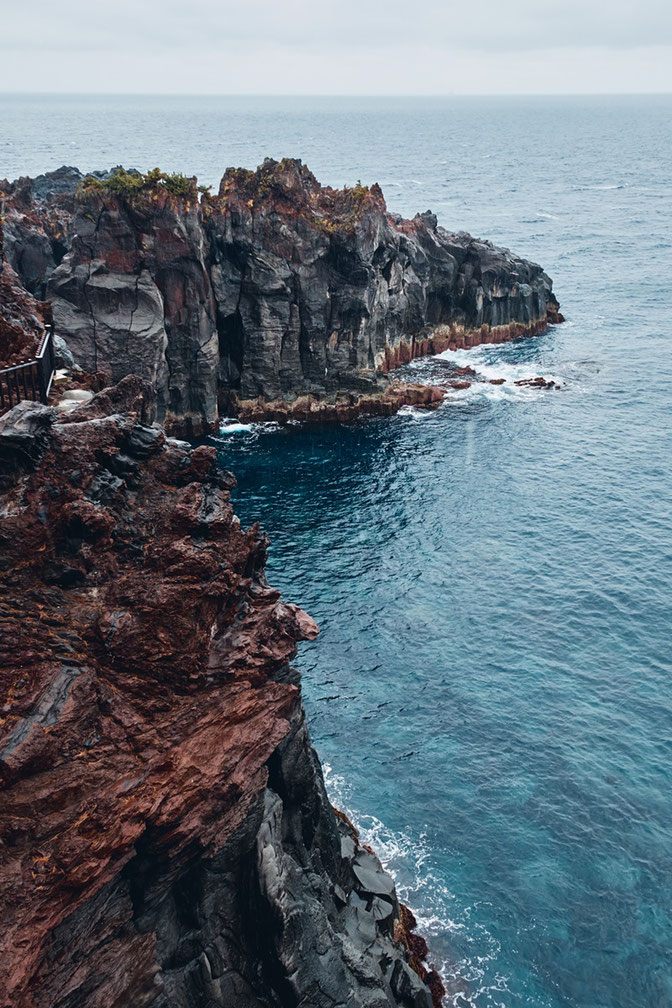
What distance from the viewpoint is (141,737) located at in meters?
20.5

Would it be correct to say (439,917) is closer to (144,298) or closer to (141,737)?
(141,737)

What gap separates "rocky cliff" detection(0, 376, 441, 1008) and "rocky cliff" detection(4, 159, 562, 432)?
5799 cm

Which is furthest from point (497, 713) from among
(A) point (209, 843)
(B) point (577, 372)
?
(B) point (577, 372)

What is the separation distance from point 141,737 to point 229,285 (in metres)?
76.2

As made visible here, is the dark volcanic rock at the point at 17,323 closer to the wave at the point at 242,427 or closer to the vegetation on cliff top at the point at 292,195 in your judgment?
the wave at the point at 242,427

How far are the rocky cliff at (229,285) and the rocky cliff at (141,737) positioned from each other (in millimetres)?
57986

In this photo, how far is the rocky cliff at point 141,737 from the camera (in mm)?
18344

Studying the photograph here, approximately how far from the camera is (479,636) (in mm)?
55531

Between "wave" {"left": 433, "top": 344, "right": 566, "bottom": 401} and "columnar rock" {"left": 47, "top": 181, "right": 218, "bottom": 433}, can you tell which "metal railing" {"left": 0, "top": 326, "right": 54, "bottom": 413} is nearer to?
"columnar rock" {"left": 47, "top": 181, "right": 218, "bottom": 433}

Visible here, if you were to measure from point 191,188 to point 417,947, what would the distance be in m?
76.2

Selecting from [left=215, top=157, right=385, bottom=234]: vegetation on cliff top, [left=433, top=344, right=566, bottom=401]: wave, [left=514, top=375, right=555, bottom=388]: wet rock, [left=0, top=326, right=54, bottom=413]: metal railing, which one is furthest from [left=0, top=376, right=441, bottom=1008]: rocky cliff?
[left=514, top=375, right=555, bottom=388]: wet rock

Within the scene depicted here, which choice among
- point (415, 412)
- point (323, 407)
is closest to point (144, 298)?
point (323, 407)

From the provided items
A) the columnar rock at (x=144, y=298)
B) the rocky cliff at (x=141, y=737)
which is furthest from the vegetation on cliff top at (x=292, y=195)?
the rocky cliff at (x=141, y=737)

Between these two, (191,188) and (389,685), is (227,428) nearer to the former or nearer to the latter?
(191,188)
